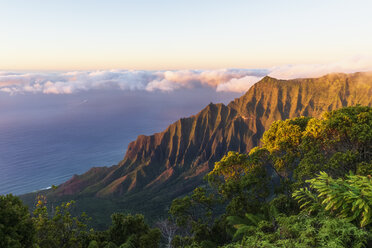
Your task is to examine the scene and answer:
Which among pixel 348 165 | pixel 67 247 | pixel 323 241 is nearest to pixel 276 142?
pixel 348 165

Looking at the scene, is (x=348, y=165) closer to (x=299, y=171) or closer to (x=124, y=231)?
(x=299, y=171)

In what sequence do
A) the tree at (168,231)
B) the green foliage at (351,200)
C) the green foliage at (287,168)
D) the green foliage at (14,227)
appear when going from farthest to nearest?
1. the tree at (168,231)
2. the green foliage at (287,168)
3. the green foliage at (14,227)
4. the green foliage at (351,200)

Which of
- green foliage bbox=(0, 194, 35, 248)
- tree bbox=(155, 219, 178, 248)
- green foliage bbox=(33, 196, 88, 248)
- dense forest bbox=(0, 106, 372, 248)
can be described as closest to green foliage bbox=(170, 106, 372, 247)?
dense forest bbox=(0, 106, 372, 248)

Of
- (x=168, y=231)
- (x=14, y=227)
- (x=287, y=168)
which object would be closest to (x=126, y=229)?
(x=168, y=231)

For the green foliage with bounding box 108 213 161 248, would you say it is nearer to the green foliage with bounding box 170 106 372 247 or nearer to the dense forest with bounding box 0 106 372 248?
the dense forest with bounding box 0 106 372 248

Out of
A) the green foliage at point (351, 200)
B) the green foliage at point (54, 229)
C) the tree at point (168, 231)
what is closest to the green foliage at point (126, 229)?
the tree at point (168, 231)


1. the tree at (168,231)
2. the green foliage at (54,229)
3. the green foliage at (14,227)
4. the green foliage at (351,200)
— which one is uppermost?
the green foliage at (351,200)

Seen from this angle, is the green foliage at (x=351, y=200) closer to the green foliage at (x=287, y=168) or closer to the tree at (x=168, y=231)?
the green foliage at (x=287, y=168)
